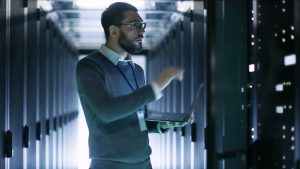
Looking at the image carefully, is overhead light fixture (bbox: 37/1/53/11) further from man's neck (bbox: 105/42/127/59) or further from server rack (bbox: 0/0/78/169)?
man's neck (bbox: 105/42/127/59)

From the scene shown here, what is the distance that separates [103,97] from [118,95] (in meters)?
0.17

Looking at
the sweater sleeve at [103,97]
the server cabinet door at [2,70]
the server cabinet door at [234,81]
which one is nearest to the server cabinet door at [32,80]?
the server cabinet door at [2,70]

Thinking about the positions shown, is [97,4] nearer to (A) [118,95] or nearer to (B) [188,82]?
(B) [188,82]

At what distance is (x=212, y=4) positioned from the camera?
1.29 meters

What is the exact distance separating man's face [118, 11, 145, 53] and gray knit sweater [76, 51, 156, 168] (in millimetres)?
120

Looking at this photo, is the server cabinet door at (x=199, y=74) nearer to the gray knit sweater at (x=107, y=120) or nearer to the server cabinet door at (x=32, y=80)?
the gray knit sweater at (x=107, y=120)

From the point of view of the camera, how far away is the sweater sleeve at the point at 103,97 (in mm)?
1992

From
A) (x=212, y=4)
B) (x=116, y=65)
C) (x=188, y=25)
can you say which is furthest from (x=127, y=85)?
(x=188, y=25)

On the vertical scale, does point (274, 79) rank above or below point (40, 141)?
above

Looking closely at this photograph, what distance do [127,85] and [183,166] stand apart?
7.57 ft

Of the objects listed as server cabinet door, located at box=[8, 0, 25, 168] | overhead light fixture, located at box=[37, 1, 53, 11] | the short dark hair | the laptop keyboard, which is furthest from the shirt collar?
overhead light fixture, located at box=[37, 1, 53, 11]

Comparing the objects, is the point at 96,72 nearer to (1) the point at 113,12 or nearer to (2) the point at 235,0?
(1) the point at 113,12

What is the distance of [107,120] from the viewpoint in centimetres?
207

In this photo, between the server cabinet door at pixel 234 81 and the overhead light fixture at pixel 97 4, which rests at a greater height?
the overhead light fixture at pixel 97 4
